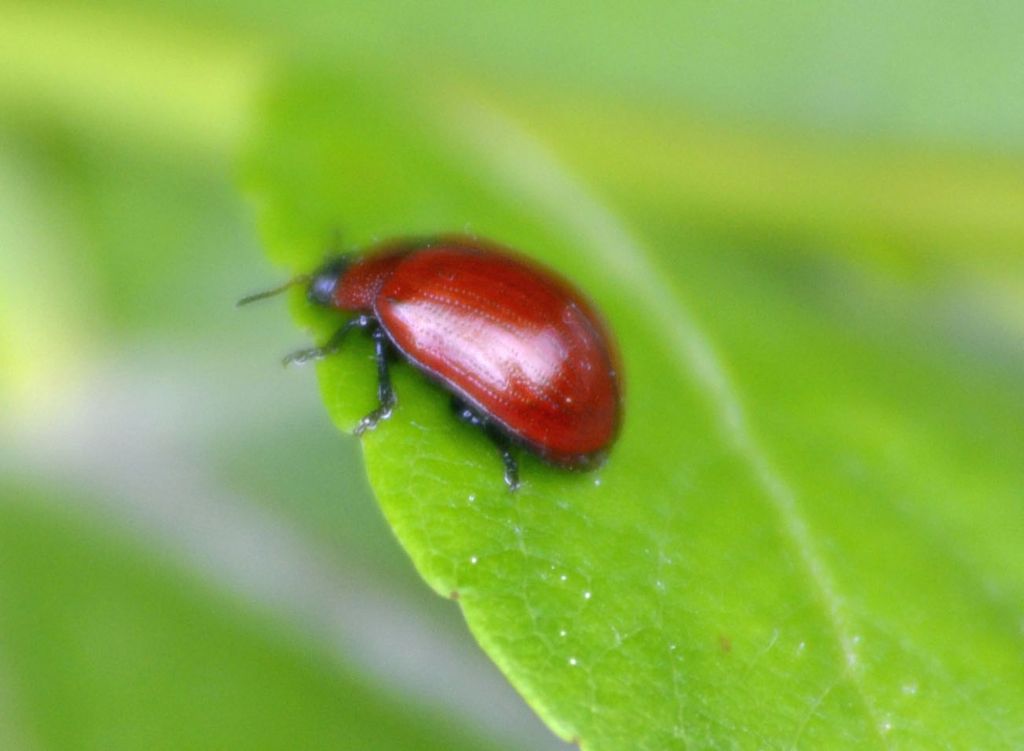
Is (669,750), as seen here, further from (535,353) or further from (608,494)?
(535,353)

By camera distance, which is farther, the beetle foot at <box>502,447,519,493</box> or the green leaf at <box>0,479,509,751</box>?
the green leaf at <box>0,479,509,751</box>

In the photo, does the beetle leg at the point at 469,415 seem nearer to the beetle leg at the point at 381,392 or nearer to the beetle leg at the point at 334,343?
the beetle leg at the point at 381,392

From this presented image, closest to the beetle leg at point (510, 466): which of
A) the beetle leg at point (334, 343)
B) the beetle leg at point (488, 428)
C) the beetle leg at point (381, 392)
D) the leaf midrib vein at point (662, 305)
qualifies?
the beetle leg at point (488, 428)

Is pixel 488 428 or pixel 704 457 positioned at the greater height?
pixel 488 428

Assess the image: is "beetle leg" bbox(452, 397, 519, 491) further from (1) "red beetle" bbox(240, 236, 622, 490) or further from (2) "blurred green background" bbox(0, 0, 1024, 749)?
(2) "blurred green background" bbox(0, 0, 1024, 749)

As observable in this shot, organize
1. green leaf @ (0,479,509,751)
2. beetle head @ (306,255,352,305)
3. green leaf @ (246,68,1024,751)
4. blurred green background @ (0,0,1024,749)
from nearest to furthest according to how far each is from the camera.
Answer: green leaf @ (246,68,1024,751)
beetle head @ (306,255,352,305)
green leaf @ (0,479,509,751)
blurred green background @ (0,0,1024,749)

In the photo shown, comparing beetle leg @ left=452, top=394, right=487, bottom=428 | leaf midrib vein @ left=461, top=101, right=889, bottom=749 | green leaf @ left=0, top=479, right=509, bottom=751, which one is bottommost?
green leaf @ left=0, top=479, right=509, bottom=751

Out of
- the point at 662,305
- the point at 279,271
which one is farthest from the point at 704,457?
the point at 279,271

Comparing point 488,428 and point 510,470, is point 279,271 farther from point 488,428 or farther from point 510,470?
point 510,470

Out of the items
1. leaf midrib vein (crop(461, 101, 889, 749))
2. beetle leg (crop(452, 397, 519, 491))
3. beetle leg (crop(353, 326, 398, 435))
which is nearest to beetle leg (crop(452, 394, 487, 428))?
beetle leg (crop(452, 397, 519, 491))
